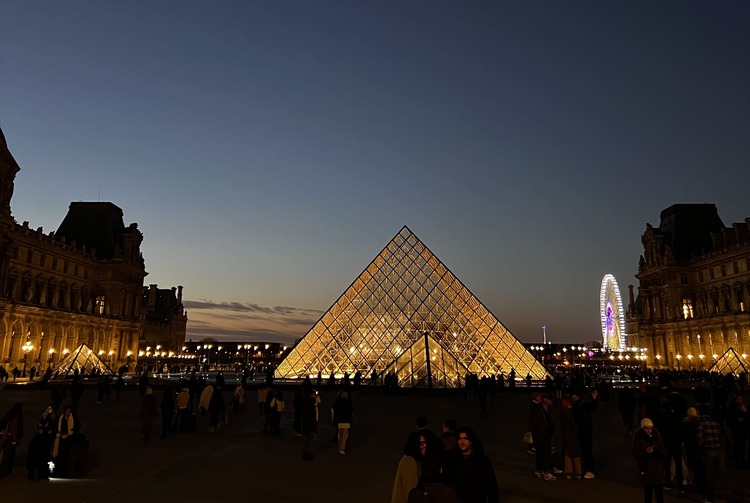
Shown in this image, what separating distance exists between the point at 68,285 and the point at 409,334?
3439 cm

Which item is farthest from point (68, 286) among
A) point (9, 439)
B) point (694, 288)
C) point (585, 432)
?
point (694, 288)

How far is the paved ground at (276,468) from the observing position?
6430 mm

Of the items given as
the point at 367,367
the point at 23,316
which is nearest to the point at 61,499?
the point at 367,367

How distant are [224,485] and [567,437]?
4.71m

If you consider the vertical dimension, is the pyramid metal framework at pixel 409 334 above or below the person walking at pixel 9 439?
above

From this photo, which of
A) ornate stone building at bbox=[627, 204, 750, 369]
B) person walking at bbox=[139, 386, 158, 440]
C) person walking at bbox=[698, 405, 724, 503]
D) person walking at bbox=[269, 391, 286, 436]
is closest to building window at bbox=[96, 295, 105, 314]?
person walking at bbox=[139, 386, 158, 440]

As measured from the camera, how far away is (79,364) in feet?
114

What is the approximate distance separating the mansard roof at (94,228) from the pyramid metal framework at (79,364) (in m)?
20.2

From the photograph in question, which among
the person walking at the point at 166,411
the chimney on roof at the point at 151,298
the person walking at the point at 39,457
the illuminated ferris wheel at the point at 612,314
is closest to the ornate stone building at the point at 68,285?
the person walking at the point at 166,411

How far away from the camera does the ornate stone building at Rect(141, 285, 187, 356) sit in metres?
79.2

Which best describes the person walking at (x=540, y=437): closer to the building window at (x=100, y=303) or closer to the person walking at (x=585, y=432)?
the person walking at (x=585, y=432)

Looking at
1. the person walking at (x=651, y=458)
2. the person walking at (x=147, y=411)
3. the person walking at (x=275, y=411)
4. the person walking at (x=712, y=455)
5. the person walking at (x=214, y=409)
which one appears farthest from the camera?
the person walking at (x=214, y=409)

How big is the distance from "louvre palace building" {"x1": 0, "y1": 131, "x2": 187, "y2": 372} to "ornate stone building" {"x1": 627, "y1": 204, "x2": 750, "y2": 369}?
179 ft

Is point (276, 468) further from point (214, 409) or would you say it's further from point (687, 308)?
point (687, 308)
